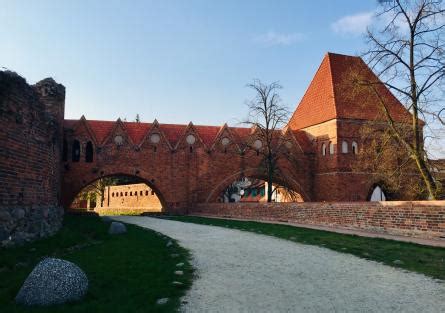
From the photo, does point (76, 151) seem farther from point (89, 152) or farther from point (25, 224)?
point (25, 224)

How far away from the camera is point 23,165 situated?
30.7ft

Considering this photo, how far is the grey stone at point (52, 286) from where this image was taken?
4478 mm

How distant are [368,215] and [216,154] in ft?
56.7

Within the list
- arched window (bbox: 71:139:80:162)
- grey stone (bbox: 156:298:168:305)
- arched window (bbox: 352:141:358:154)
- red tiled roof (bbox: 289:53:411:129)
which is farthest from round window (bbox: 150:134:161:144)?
grey stone (bbox: 156:298:168:305)

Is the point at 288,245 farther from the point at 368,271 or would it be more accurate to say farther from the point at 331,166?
the point at 331,166

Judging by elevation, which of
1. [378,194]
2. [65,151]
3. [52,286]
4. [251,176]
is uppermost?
[65,151]

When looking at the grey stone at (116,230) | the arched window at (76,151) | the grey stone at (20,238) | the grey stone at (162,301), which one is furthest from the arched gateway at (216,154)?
the grey stone at (162,301)

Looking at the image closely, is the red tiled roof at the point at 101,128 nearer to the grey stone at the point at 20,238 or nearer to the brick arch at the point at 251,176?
the brick arch at the point at 251,176

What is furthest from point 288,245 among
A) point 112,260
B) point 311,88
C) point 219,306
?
point 311,88

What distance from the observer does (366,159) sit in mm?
26594

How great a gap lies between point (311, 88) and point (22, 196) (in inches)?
1120

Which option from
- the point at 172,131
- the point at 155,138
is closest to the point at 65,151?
the point at 155,138

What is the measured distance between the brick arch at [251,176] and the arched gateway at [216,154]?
0.07 meters

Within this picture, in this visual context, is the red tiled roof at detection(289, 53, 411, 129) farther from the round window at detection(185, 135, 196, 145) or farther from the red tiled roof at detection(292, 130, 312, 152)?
the round window at detection(185, 135, 196, 145)
